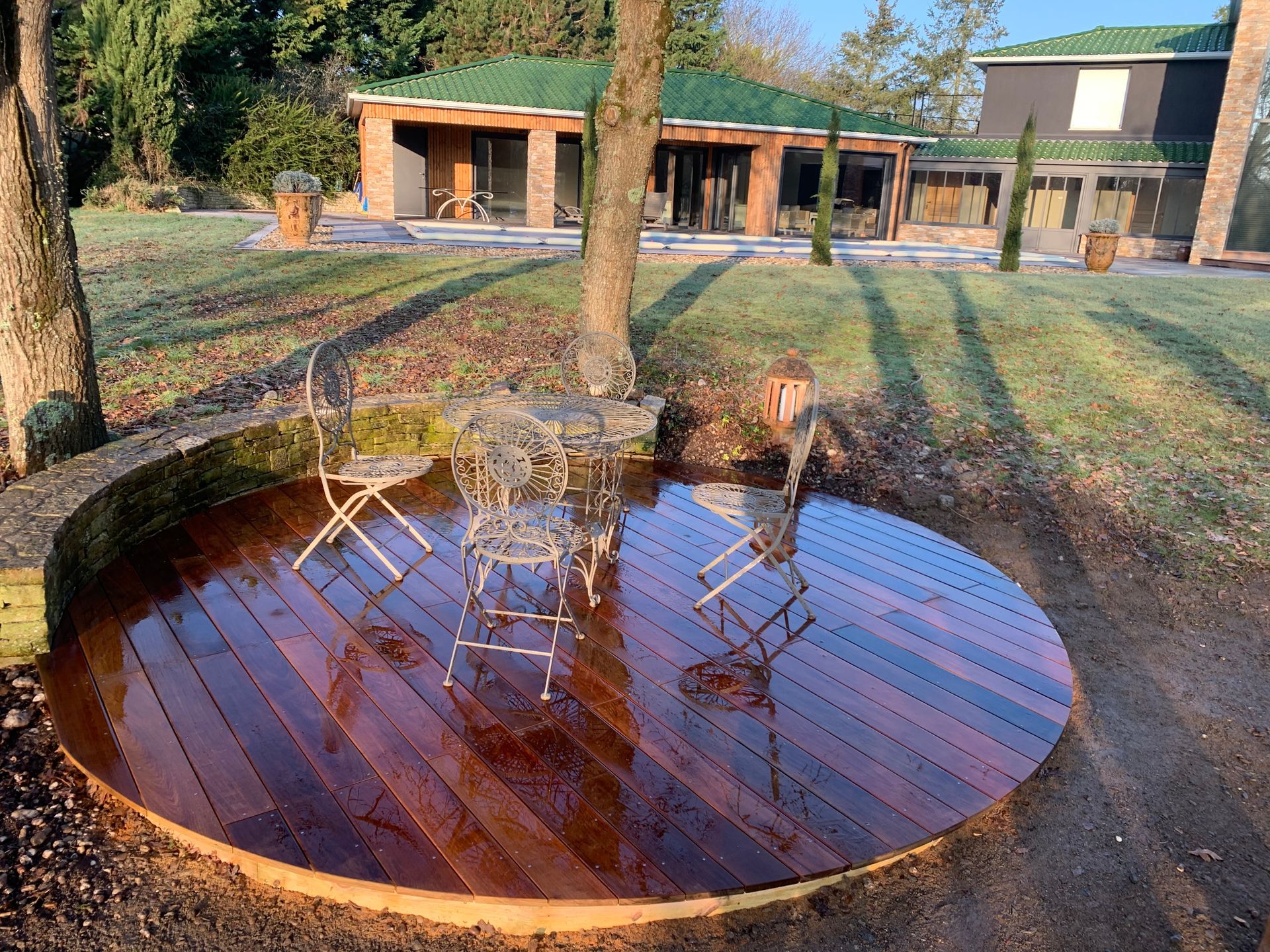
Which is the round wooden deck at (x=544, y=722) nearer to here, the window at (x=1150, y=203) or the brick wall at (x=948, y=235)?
the brick wall at (x=948, y=235)

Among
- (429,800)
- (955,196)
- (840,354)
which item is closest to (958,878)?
(429,800)

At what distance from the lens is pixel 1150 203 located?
2267 centimetres

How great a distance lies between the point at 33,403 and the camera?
4.10m

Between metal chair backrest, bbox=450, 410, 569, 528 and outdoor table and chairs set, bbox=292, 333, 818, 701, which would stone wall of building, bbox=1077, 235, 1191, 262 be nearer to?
outdoor table and chairs set, bbox=292, 333, 818, 701

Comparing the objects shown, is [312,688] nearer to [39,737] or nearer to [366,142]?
[39,737]

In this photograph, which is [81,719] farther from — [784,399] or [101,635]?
[784,399]

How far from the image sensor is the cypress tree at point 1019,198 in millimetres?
15625

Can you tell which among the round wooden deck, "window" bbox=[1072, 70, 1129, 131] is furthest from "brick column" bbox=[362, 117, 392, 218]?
"window" bbox=[1072, 70, 1129, 131]

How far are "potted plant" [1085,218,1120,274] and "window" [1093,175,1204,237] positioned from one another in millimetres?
7205

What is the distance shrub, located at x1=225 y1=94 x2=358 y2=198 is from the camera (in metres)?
21.6

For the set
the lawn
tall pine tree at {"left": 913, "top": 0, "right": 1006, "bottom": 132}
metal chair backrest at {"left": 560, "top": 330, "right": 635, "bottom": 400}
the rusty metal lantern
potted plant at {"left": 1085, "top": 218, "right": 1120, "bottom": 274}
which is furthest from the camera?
tall pine tree at {"left": 913, "top": 0, "right": 1006, "bottom": 132}

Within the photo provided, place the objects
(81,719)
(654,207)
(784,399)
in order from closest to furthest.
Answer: (81,719), (784,399), (654,207)

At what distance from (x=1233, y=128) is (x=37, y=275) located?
23022mm

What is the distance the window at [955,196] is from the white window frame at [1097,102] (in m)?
2.72
